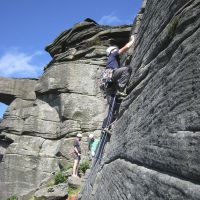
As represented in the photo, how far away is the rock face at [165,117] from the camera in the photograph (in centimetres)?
349

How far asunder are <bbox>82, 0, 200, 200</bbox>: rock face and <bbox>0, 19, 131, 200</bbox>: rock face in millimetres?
20508

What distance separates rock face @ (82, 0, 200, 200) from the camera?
11.5 ft

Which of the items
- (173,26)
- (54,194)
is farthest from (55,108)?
(173,26)

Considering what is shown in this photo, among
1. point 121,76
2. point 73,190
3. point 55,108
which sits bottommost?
point 73,190

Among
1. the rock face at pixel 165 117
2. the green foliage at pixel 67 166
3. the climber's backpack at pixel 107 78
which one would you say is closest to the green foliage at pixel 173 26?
the rock face at pixel 165 117

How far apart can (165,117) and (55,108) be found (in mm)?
26601

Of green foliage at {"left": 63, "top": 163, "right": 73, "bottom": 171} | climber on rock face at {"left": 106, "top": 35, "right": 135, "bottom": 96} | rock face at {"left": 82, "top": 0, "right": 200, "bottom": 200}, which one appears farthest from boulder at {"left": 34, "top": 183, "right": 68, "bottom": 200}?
rock face at {"left": 82, "top": 0, "right": 200, "bottom": 200}

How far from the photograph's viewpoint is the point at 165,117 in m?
4.32

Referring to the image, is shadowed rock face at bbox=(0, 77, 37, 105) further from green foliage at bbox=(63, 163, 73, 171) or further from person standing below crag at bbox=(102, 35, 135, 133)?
person standing below crag at bbox=(102, 35, 135, 133)

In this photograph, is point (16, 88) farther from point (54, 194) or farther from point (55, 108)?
point (54, 194)

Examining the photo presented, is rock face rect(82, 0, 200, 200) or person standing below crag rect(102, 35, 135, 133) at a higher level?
person standing below crag rect(102, 35, 135, 133)

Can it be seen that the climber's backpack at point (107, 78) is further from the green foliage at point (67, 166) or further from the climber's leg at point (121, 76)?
the green foliage at point (67, 166)

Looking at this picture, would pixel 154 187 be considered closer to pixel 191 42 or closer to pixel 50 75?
pixel 191 42

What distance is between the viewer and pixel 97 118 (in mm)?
28359
